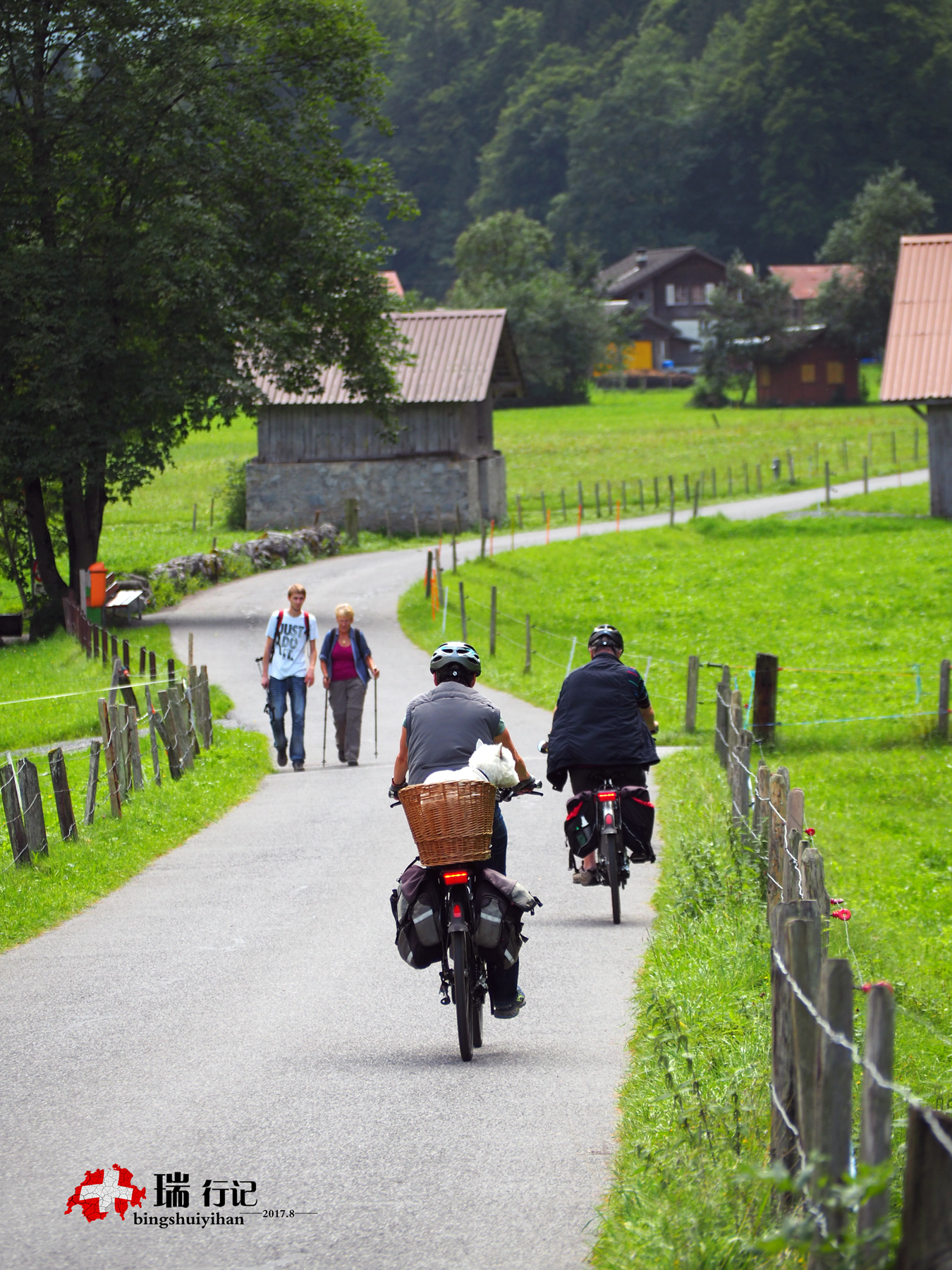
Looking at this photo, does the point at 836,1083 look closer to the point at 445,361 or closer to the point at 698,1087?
the point at 698,1087

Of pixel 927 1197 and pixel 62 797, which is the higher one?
pixel 927 1197

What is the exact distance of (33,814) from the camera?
38.0ft

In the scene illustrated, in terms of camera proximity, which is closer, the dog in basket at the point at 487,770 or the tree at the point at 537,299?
the dog in basket at the point at 487,770

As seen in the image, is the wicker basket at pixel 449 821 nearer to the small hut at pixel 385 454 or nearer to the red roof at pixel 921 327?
the red roof at pixel 921 327

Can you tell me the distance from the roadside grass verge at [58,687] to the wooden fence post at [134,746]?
4306mm

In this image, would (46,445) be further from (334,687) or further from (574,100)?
(574,100)

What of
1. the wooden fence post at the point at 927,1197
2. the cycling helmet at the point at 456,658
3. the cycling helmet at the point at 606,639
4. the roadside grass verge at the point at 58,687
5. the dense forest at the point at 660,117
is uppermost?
the dense forest at the point at 660,117

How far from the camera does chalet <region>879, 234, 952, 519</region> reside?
129ft

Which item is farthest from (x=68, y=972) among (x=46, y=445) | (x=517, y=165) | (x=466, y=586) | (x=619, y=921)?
(x=517, y=165)

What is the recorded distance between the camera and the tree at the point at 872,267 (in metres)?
83.1

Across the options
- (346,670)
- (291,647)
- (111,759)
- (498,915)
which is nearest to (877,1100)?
(498,915)

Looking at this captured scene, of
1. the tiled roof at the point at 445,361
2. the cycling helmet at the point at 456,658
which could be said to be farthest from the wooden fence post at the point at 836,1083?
the tiled roof at the point at 445,361

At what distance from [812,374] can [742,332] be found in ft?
15.1

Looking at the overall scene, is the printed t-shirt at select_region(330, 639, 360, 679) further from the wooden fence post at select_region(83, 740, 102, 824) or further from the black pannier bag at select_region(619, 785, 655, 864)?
the black pannier bag at select_region(619, 785, 655, 864)
